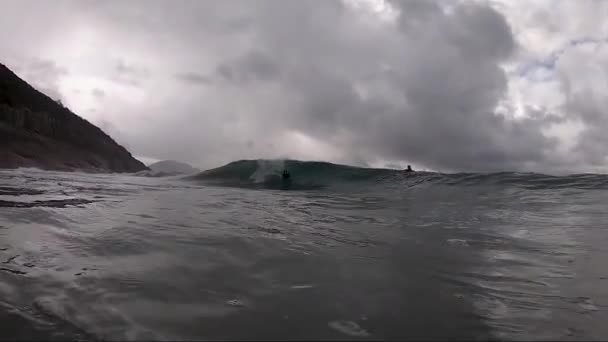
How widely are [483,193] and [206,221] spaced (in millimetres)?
8528

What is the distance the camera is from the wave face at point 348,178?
11.5 m

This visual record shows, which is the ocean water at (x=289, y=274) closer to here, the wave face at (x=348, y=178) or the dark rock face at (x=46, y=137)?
the wave face at (x=348, y=178)

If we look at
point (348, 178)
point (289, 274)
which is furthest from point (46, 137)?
point (289, 274)

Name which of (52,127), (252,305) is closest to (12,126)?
(52,127)

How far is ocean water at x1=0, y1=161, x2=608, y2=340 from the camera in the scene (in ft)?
7.29

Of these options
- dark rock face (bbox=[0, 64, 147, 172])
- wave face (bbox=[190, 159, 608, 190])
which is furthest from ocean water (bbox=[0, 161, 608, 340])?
dark rock face (bbox=[0, 64, 147, 172])

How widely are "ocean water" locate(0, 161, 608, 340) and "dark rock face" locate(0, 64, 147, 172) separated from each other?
125 feet

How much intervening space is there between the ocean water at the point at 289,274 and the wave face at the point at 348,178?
5.14 metres

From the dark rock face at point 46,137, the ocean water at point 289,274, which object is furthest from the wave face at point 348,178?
the dark rock face at point 46,137

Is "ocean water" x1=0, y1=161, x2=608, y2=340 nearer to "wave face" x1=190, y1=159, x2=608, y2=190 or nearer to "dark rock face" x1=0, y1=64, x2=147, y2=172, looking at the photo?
"wave face" x1=190, y1=159, x2=608, y2=190

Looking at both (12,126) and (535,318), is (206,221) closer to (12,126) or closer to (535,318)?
(535,318)

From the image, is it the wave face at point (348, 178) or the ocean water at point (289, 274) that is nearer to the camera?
the ocean water at point (289, 274)

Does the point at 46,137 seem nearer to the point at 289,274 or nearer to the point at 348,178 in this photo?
the point at 348,178

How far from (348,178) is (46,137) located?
55511mm
